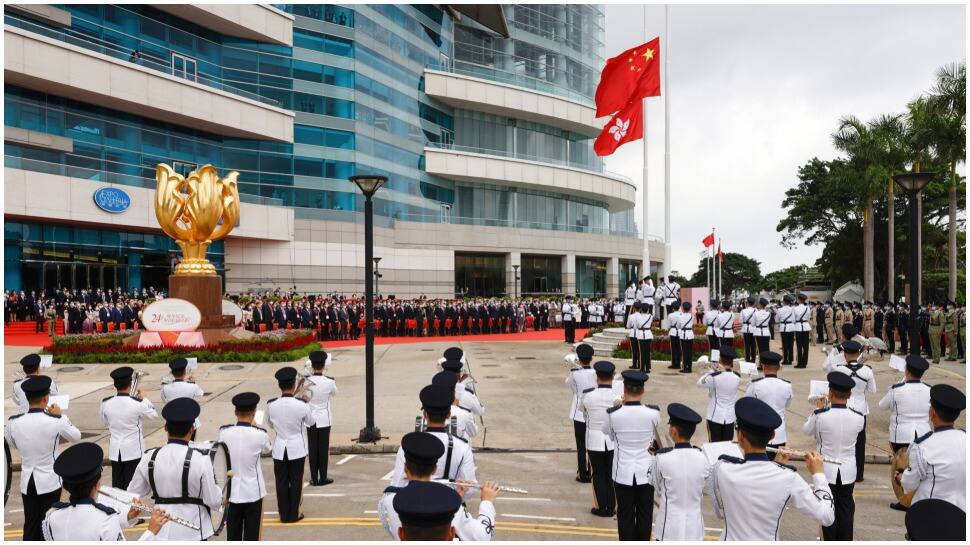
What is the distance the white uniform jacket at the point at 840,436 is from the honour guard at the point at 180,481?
5678mm

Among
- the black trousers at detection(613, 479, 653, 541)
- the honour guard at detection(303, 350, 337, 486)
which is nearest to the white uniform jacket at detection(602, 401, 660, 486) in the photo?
the black trousers at detection(613, 479, 653, 541)

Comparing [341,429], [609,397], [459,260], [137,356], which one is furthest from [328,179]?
[609,397]

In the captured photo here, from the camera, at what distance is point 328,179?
43.8 m

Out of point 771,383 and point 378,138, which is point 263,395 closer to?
point 771,383

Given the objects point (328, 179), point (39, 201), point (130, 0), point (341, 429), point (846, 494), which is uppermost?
point (130, 0)

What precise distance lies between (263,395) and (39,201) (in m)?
24.2

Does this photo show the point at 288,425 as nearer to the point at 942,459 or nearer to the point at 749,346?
the point at 942,459

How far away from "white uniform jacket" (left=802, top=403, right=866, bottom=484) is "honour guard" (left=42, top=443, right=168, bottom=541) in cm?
593

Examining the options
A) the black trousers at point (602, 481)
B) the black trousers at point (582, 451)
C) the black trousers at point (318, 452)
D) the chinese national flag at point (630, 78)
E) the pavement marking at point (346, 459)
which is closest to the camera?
the black trousers at point (602, 481)

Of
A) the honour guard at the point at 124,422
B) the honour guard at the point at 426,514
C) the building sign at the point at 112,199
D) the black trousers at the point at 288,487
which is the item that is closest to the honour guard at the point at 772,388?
the black trousers at the point at 288,487

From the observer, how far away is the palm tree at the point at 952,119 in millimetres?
27078

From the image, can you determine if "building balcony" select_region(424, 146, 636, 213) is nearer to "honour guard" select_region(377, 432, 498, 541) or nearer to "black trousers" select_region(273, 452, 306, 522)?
"black trousers" select_region(273, 452, 306, 522)

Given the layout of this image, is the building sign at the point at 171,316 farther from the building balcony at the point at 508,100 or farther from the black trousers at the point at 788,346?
the building balcony at the point at 508,100

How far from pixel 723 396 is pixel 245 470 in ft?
20.7
